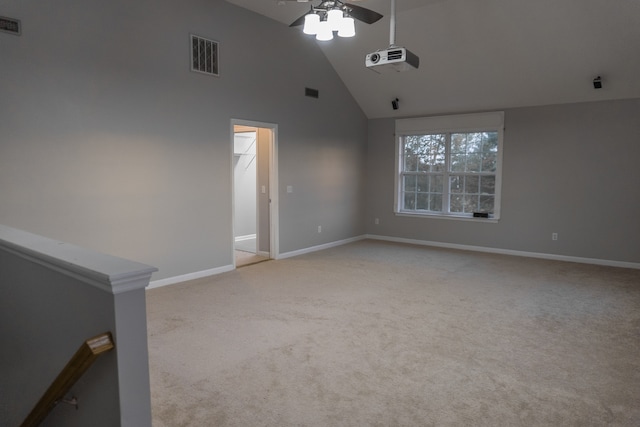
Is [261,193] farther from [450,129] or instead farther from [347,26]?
[347,26]

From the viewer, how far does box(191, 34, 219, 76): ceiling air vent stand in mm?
4934

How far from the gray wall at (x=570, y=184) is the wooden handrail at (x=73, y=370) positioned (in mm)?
6408

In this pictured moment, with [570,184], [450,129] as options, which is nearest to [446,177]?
[450,129]

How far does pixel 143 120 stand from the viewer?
454 cm

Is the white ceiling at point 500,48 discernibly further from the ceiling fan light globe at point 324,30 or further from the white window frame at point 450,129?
the ceiling fan light globe at point 324,30

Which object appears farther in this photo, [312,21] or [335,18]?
[312,21]

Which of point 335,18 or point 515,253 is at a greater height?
point 335,18

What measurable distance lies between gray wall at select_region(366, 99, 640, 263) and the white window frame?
0.09m

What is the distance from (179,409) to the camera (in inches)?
96.0

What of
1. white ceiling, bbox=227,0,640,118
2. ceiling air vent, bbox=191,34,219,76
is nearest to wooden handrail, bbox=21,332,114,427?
Answer: ceiling air vent, bbox=191,34,219,76

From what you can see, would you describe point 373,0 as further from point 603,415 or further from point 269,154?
point 603,415

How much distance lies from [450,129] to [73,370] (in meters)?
6.68

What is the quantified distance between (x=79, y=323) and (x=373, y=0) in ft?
15.5

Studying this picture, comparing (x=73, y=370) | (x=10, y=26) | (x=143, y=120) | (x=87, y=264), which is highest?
(x=10, y=26)
